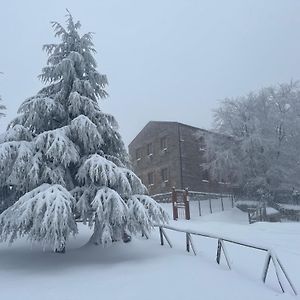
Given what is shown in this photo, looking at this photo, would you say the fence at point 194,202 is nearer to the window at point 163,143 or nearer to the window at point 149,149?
the window at point 163,143

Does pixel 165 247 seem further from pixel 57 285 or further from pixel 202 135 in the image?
pixel 202 135

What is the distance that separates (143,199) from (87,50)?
17.1 ft

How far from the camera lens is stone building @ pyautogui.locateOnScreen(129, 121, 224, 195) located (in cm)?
3438

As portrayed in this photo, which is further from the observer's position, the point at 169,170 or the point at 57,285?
the point at 169,170

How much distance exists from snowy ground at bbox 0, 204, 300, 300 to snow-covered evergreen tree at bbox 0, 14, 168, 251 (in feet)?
2.49

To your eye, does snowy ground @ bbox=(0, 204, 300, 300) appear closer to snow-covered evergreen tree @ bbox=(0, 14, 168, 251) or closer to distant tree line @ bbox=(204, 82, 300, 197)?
snow-covered evergreen tree @ bbox=(0, 14, 168, 251)

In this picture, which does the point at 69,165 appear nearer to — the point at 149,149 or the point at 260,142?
the point at 260,142

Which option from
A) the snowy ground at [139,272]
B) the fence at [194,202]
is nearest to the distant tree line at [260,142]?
the fence at [194,202]

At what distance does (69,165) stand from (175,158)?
22670 mm

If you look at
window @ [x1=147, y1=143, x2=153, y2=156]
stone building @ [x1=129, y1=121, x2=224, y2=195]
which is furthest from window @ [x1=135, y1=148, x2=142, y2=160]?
stone building @ [x1=129, y1=121, x2=224, y2=195]

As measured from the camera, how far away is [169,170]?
35594mm

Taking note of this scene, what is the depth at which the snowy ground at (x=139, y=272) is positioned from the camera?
27.5 feet

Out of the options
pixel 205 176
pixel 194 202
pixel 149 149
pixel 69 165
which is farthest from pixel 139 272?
pixel 149 149

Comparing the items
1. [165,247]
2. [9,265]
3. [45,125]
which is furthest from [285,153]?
[9,265]
